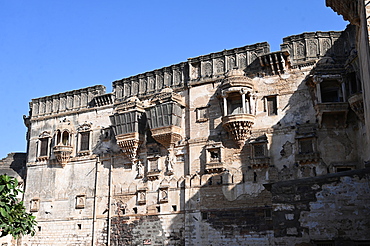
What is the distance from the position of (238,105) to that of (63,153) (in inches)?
470

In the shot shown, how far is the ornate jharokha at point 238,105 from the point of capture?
21391 millimetres

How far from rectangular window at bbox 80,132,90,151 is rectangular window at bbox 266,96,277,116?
1178 cm

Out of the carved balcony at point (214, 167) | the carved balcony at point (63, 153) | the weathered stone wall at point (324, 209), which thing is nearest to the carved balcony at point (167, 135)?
the carved balcony at point (214, 167)

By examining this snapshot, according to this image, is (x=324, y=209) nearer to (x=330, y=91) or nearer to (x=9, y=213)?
(x=330, y=91)

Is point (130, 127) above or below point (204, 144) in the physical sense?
above

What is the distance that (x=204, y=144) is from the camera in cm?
2273

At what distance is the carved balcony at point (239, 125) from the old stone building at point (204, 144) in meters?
0.05

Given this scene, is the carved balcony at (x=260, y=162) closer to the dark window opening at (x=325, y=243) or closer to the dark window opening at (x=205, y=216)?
the dark window opening at (x=205, y=216)

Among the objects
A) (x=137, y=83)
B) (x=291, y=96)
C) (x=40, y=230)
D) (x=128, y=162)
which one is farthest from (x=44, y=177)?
(x=291, y=96)

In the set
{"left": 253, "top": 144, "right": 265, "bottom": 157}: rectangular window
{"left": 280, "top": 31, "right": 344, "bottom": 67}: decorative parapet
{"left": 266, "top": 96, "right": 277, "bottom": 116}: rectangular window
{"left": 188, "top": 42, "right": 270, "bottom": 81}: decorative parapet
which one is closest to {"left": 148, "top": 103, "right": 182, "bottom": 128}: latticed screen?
{"left": 188, "top": 42, "right": 270, "bottom": 81}: decorative parapet

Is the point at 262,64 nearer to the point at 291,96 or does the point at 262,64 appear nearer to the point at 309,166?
the point at 291,96

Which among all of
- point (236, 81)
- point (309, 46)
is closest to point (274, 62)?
point (309, 46)

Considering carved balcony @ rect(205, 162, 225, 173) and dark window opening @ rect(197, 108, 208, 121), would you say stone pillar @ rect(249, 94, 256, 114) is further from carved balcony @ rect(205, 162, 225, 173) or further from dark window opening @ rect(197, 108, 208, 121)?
carved balcony @ rect(205, 162, 225, 173)

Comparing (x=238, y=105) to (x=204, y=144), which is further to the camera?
(x=204, y=144)
